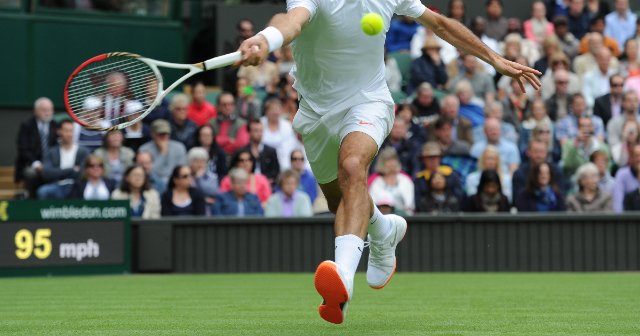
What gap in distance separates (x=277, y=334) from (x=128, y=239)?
6681 millimetres

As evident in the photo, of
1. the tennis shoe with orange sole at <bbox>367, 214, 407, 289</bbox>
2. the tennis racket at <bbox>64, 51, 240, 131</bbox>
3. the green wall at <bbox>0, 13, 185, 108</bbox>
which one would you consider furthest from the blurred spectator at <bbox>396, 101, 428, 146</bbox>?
the tennis racket at <bbox>64, 51, 240, 131</bbox>

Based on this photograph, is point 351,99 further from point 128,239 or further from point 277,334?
point 128,239

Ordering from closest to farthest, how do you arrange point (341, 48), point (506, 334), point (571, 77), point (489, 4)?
point (506, 334) → point (341, 48) → point (571, 77) → point (489, 4)

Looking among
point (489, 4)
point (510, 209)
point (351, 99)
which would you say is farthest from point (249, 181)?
point (351, 99)

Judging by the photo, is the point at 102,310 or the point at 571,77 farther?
the point at 571,77

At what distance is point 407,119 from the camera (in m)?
13.9

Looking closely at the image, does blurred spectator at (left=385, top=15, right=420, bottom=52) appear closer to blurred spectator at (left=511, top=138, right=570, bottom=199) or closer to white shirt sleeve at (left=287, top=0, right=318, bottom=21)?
blurred spectator at (left=511, top=138, right=570, bottom=199)

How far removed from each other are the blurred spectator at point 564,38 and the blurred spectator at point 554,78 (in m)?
0.93

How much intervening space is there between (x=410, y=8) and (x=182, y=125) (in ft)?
23.9

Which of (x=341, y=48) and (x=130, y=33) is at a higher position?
(x=130, y=33)

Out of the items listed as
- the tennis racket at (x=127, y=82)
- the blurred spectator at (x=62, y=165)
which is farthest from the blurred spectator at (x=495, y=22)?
the tennis racket at (x=127, y=82)

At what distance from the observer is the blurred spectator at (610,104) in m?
14.7

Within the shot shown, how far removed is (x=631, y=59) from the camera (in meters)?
15.8

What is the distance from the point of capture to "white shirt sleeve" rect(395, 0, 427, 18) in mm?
6836
